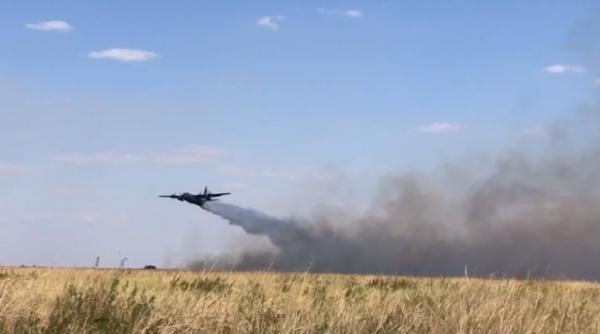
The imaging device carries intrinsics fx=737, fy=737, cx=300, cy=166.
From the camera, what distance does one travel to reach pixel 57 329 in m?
7.68

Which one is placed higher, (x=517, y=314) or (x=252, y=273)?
(x=517, y=314)

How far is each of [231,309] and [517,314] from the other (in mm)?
3559

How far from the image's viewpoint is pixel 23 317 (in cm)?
798

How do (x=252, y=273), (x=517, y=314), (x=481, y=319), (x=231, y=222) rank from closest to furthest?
(x=481, y=319), (x=517, y=314), (x=252, y=273), (x=231, y=222)

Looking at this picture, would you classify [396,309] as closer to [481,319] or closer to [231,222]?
[481,319]

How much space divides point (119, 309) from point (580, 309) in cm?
650

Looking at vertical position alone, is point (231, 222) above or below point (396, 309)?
below

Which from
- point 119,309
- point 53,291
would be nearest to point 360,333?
point 119,309

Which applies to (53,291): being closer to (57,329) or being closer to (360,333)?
(57,329)

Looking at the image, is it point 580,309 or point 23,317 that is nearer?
point 23,317

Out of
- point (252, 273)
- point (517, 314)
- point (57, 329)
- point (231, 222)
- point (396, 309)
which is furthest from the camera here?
point (231, 222)

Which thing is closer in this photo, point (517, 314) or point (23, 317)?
point (23, 317)

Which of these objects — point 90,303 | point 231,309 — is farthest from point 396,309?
point 90,303

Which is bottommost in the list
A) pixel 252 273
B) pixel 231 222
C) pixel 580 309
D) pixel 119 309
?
pixel 231 222
